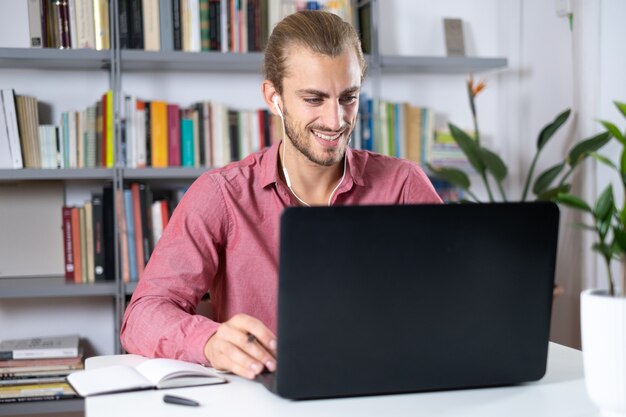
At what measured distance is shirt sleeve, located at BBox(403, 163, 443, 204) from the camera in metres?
1.77

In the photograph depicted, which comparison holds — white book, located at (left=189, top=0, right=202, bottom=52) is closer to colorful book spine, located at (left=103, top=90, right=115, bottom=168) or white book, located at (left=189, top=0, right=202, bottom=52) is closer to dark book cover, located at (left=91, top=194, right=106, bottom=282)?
colorful book spine, located at (left=103, top=90, right=115, bottom=168)

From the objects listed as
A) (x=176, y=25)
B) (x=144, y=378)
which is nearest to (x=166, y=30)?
(x=176, y=25)

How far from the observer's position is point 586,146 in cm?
286

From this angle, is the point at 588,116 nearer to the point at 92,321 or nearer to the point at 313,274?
the point at 92,321

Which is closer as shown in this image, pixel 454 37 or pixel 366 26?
pixel 366 26

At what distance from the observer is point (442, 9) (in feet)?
11.0

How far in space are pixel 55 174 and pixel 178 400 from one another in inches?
72.8

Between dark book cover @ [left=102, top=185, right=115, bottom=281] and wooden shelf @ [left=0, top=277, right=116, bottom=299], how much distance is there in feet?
0.16

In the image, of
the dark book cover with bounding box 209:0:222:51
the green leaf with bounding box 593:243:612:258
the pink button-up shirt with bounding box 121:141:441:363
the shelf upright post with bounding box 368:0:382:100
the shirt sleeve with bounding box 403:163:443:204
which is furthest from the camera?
the shelf upright post with bounding box 368:0:382:100

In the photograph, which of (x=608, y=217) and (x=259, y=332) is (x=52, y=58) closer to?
(x=259, y=332)

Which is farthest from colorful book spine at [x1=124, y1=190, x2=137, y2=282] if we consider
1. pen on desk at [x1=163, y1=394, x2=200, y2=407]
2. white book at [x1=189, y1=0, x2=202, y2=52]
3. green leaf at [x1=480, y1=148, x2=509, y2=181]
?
pen on desk at [x1=163, y1=394, x2=200, y2=407]

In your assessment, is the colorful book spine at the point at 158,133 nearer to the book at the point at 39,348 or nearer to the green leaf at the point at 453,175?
the book at the point at 39,348

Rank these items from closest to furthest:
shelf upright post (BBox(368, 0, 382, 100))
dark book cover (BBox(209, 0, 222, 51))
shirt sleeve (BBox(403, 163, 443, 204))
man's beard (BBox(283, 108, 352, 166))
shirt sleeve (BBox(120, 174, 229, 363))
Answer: shirt sleeve (BBox(120, 174, 229, 363))
man's beard (BBox(283, 108, 352, 166))
shirt sleeve (BBox(403, 163, 443, 204))
dark book cover (BBox(209, 0, 222, 51))
shelf upright post (BBox(368, 0, 382, 100))

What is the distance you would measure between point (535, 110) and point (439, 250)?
247cm
